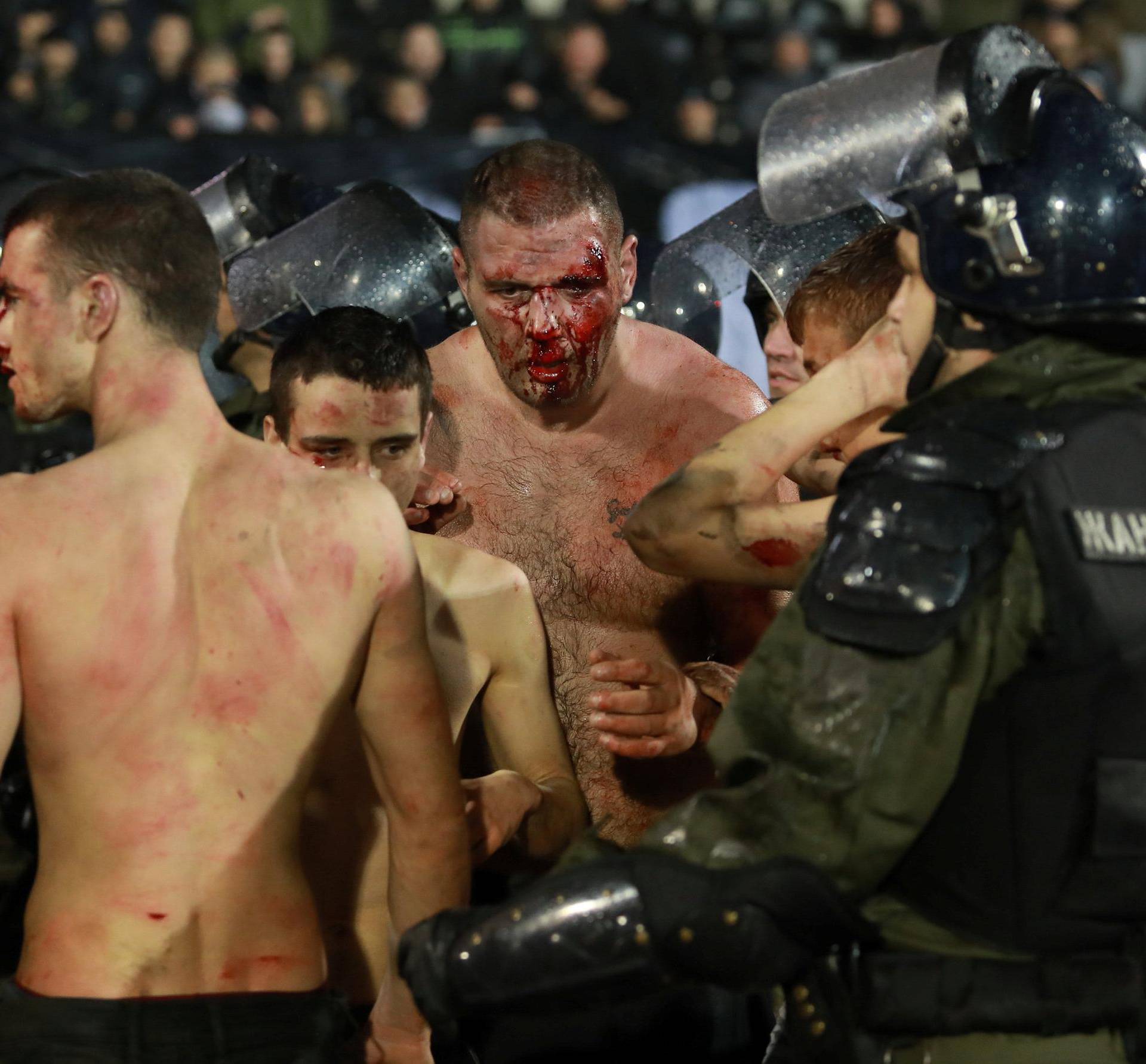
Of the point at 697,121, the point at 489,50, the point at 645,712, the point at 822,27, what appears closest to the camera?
the point at 645,712

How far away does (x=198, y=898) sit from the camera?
212cm

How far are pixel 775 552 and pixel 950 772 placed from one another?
66cm

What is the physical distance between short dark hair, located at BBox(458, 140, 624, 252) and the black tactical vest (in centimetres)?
171

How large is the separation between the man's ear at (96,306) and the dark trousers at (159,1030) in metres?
0.92

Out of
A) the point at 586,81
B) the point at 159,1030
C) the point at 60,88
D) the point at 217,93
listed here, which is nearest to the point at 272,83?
the point at 217,93

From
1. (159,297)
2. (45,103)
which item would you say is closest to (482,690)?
(159,297)

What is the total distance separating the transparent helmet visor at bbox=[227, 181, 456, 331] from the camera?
14.3 ft

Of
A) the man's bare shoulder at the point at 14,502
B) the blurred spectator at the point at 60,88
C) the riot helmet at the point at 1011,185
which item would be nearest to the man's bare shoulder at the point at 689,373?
the riot helmet at the point at 1011,185

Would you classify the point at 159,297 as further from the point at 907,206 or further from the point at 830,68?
the point at 830,68

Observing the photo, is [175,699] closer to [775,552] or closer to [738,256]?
[775,552]

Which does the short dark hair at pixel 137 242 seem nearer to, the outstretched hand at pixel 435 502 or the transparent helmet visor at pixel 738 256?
the outstretched hand at pixel 435 502

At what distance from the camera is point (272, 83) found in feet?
30.9

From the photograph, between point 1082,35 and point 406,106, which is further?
point 1082,35

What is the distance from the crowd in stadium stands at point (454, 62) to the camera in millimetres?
9164
